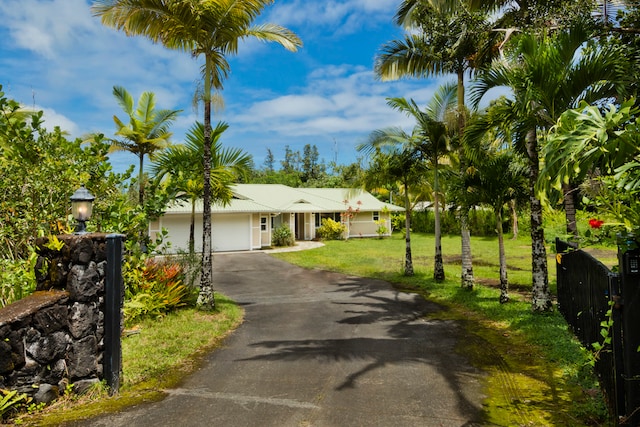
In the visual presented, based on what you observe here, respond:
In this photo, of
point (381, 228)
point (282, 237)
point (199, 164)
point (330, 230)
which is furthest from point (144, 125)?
point (381, 228)

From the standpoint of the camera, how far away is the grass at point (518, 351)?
4.34m

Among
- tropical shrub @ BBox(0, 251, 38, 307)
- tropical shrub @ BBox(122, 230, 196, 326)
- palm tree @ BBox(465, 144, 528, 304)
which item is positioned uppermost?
palm tree @ BBox(465, 144, 528, 304)

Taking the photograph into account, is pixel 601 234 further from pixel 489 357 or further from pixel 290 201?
pixel 290 201

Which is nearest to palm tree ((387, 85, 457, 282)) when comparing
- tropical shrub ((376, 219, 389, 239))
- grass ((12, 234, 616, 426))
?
grass ((12, 234, 616, 426))

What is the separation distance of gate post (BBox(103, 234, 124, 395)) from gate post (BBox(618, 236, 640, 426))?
17.9 feet

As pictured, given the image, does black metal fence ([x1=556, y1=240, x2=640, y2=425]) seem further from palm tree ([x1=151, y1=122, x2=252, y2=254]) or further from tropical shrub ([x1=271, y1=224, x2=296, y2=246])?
tropical shrub ([x1=271, y1=224, x2=296, y2=246])

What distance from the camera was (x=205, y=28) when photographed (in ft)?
29.9

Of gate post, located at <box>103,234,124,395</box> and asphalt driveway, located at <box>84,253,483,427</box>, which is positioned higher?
gate post, located at <box>103,234,124,395</box>

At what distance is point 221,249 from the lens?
24344mm

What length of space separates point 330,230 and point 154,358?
80.5 feet

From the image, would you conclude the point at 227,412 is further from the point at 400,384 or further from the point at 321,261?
the point at 321,261

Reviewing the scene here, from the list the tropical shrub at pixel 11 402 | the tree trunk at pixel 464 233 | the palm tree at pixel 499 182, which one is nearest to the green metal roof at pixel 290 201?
the tree trunk at pixel 464 233

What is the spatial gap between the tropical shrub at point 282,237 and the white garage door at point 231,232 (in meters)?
2.43

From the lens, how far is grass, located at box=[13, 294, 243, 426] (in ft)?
14.7
